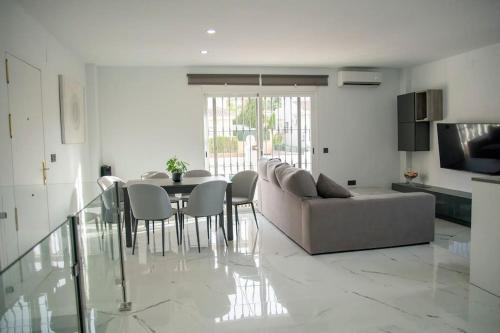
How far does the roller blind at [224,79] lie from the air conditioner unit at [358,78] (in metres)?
1.51

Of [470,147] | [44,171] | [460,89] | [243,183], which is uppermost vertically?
[460,89]

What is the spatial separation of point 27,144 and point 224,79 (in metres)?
3.66

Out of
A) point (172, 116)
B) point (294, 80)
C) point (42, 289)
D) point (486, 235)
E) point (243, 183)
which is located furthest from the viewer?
point (294, 80)

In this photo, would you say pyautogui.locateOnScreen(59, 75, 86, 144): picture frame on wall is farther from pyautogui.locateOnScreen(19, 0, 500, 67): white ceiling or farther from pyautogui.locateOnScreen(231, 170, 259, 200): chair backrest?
pyautogui.locateOnScreen(231, 170, 259, 200): chair backrest

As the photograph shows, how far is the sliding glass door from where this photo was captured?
23.2 feet

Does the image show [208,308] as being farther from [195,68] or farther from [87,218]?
[195,68]

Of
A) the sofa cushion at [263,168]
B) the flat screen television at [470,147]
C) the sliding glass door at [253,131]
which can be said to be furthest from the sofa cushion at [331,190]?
the sliding glass door at [253,131]

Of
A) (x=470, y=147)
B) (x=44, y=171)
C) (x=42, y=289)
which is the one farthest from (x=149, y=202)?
(x=470, y=147)

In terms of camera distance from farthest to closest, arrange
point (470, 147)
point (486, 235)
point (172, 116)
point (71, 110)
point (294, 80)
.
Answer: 1. point (294, 80)
2. point (172, 116)
3. point (470, 147)
4. point (71, 110)
5. point (486, 235)

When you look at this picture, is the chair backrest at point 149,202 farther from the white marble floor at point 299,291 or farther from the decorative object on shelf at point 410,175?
the decorative object on shelf at point 410,175

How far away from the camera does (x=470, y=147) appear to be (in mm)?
5770

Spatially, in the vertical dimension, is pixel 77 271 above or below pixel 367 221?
above

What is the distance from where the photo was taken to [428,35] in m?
5.03

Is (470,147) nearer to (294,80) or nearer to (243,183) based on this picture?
(294,80)
